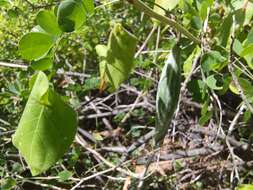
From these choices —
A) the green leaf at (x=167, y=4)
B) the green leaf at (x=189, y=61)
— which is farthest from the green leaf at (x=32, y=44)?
the green leaf at (x=189, y=61)

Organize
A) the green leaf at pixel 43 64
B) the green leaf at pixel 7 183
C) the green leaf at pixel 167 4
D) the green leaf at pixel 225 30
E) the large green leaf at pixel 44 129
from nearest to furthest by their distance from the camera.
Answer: the large green leaf at pixel 44 129 < the green leaf at pixel 43 64 < the green leaf at pixel 167 4 < the green leaf at pixel 225 30 < the green leaf at pixel 7 183

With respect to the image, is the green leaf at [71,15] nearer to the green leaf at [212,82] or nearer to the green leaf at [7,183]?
the green leaf at [212,82]

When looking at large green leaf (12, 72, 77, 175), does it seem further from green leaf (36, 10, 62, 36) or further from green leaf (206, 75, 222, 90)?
green leaf (206, 75, 222, 90)

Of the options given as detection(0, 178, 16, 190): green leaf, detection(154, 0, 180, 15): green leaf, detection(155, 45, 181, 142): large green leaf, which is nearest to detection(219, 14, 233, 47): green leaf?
detection(154, 0, 180, 15): green leaf

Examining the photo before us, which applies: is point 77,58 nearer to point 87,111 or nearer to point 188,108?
point 87,111

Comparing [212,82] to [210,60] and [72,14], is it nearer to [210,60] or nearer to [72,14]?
[210,60]
